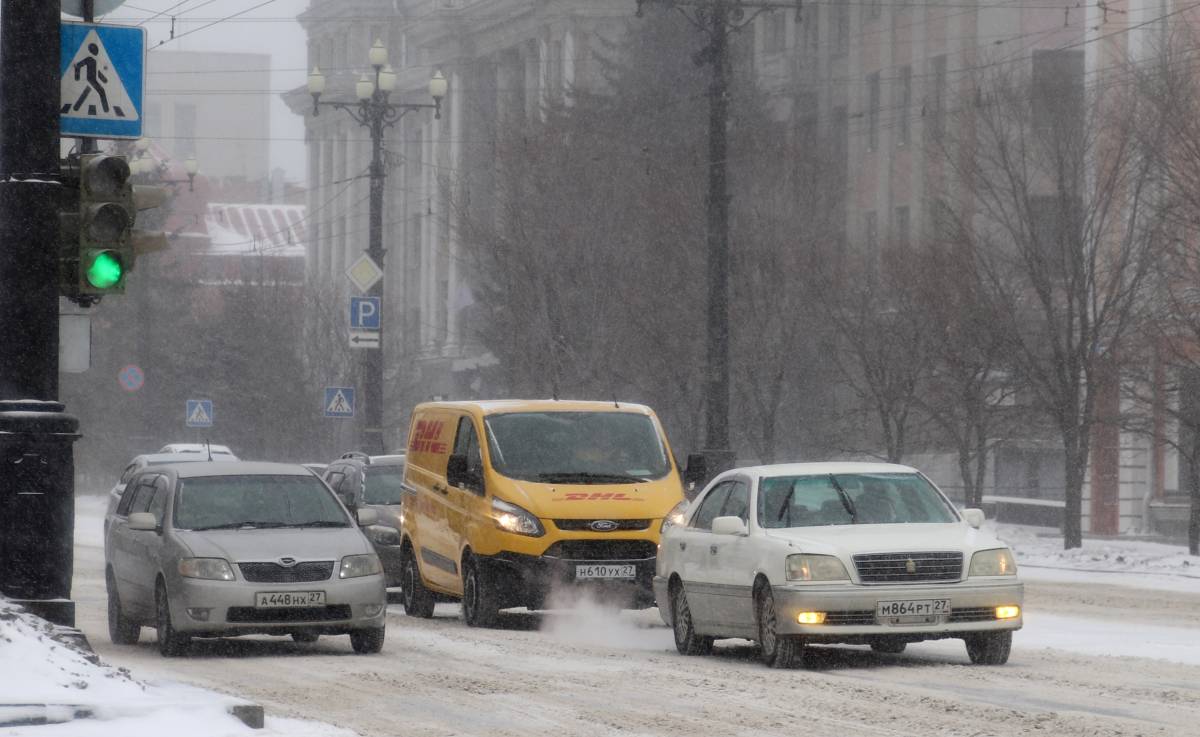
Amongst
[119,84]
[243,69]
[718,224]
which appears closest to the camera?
[119,84]

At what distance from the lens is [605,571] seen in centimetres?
1988

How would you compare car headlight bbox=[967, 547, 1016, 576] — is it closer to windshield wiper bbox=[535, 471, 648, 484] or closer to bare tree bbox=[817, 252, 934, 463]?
windshield wiper bbox=[535, 471, 648, 484]

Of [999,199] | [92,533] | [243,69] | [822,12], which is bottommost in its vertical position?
[92,533]

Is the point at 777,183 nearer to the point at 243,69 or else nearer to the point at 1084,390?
the point at 1084,390

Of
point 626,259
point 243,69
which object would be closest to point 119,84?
point 626,259

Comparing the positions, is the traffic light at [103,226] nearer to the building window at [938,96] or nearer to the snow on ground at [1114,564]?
the snow on ground at [1114,564]

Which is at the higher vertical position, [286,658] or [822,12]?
[822,12]

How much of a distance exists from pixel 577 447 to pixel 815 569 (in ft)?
19.6

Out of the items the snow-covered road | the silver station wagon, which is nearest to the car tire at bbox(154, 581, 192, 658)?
the silver station wagon

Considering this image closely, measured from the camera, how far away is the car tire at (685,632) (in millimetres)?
17156

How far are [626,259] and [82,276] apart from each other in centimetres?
3502

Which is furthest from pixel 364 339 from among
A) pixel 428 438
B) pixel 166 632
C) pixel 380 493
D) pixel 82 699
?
pixel 82 699

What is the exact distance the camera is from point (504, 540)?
20.0 metres

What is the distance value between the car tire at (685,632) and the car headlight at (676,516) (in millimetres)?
843
